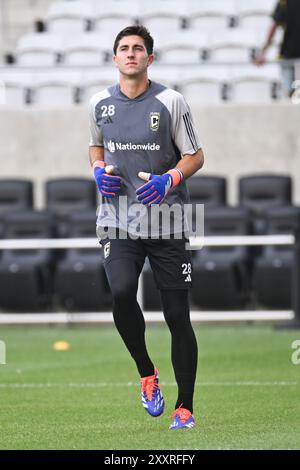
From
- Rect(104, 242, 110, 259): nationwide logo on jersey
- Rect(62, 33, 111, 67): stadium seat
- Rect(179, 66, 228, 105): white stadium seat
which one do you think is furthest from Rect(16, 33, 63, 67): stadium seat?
Rect(104, 242, 110, 259): nationwide logo on jersey

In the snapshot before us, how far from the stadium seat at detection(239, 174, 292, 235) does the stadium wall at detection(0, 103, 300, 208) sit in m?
1.16

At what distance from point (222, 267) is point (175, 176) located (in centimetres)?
799

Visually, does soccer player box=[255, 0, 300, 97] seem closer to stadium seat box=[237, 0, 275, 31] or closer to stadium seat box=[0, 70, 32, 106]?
stadium seat box=[237, 0, 275, 31]

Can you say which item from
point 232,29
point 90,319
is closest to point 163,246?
point 90,319

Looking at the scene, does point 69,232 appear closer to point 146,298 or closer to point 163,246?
point 146,298

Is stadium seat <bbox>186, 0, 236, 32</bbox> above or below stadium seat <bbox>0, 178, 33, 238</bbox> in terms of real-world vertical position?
above

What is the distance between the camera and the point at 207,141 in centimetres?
1745

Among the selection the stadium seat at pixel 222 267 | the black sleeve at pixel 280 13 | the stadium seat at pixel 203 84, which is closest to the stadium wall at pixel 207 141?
the stadium seat at pixel 203 84

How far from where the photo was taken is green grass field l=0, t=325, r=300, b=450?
6484 millimetres

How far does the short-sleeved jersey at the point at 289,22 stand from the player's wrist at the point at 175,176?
9181 mm

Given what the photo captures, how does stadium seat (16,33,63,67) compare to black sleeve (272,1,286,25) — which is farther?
stadium seat (16,33,63,67)

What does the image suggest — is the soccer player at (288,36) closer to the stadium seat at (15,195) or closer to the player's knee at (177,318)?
the stadium seat at (15,195)

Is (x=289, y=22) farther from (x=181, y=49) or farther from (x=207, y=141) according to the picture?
(x=181, y=49)

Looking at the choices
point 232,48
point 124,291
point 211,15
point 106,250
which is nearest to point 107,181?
point 106,250
